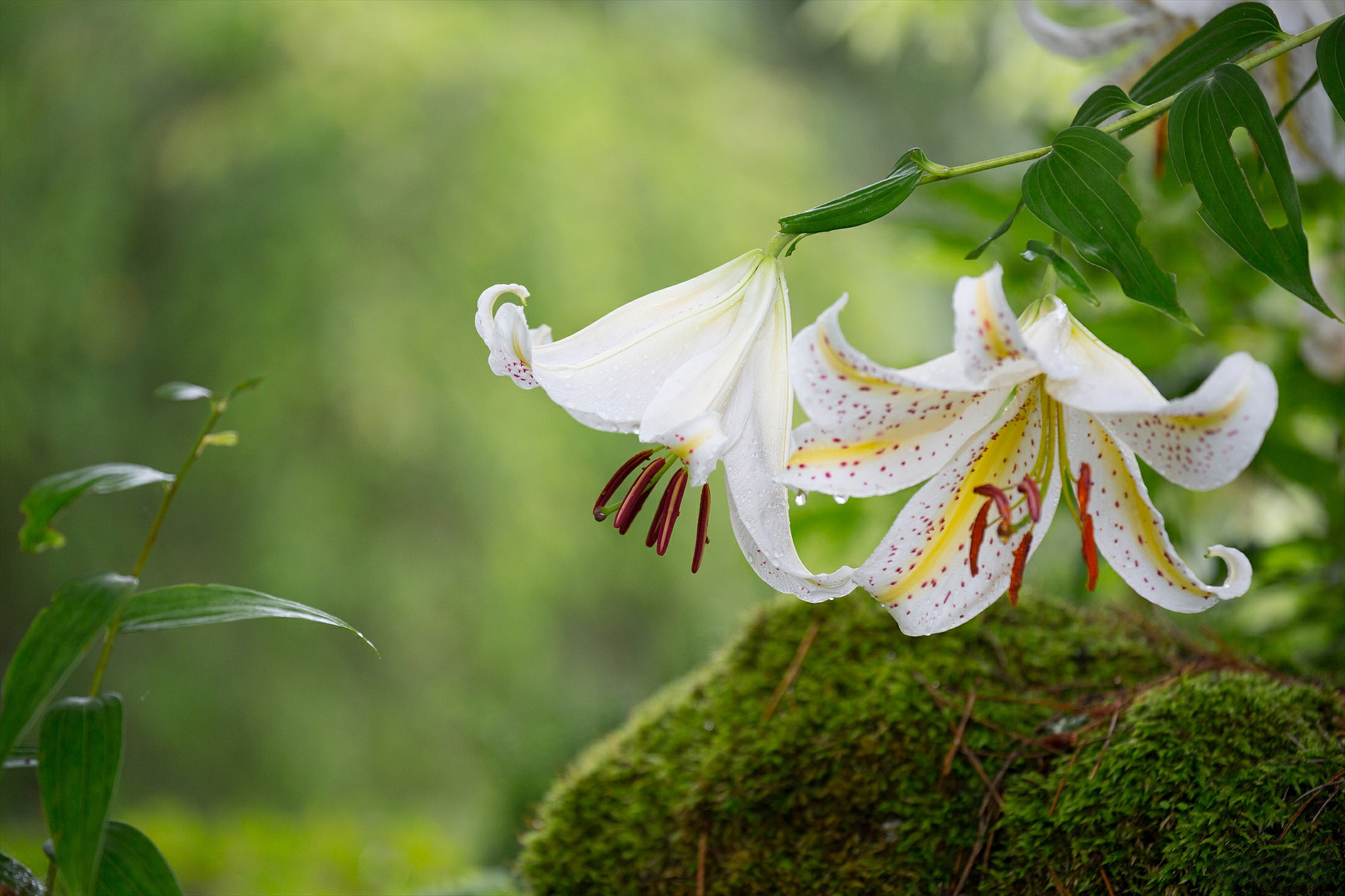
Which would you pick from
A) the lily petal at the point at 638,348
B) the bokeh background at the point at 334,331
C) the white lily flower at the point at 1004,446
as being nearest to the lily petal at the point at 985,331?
the white lily flower at the point at 1004,446

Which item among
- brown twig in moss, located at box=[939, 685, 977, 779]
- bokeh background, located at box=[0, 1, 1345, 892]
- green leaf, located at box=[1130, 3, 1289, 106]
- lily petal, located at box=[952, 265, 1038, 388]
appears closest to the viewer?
lily petal, located at box=[952, 265, 1038, 388]

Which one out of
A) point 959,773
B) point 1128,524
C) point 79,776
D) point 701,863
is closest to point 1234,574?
point 1128,524

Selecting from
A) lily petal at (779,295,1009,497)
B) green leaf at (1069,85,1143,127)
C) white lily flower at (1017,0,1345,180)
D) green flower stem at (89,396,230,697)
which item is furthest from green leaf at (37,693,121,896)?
white lily flower at (1017,0,1345,180)

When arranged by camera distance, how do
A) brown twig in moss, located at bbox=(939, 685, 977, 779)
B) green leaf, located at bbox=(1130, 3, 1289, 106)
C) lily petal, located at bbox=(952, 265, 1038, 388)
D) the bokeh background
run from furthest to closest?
the bokeh background, brown twig in moss, located at bbox=(939, 685, 977, 779), green leaf, located at bbox=(1130, 3, 1289, 106), lily petal, located at bbox=(952, 265, 1038, 388)

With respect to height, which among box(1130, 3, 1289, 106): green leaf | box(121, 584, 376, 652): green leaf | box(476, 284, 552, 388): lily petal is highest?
box(1130, 3, 1289, 106): green leaf

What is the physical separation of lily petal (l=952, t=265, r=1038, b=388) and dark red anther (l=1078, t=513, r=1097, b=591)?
0.31 feet

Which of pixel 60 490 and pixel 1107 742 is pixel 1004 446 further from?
pixel 60 490

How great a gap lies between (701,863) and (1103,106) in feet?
1.65

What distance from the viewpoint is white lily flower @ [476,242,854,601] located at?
398mm

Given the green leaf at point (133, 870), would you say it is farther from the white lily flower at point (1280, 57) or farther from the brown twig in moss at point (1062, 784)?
the white lily flower at point (1280, 57)

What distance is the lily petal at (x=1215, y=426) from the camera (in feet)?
1.09

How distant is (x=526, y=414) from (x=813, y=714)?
7.32 feet

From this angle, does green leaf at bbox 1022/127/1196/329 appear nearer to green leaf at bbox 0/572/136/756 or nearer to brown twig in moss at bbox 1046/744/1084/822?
brown twig in moss at bbox 1046/744/1084/822

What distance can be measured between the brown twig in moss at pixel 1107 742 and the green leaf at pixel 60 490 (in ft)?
1.71
